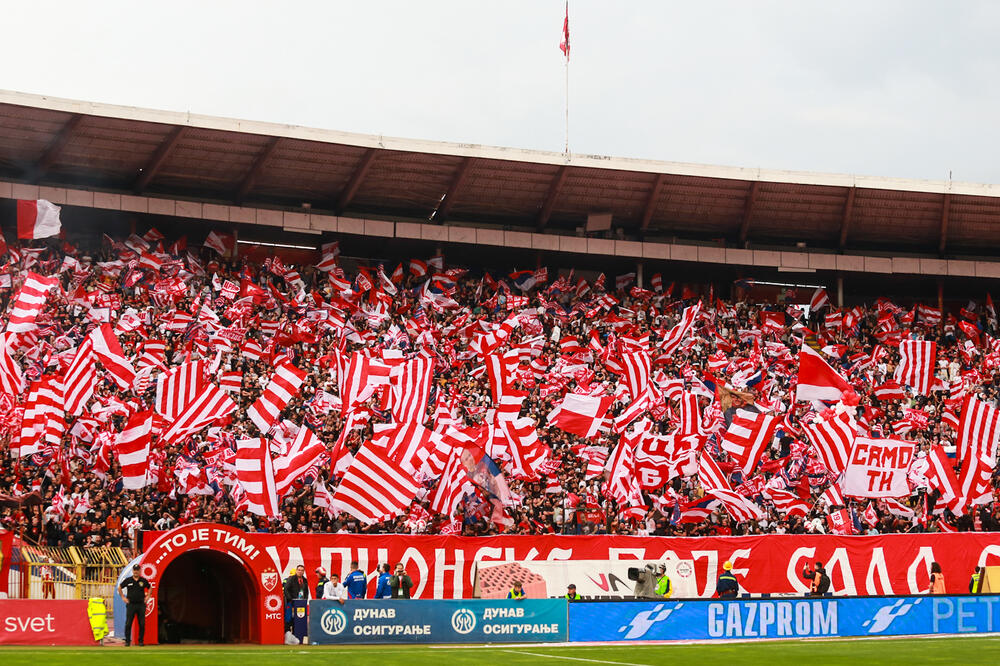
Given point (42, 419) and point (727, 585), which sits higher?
point (42, 419)

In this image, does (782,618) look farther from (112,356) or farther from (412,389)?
(112,356)

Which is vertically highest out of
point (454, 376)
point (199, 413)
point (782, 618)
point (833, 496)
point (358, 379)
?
point (454, 376)

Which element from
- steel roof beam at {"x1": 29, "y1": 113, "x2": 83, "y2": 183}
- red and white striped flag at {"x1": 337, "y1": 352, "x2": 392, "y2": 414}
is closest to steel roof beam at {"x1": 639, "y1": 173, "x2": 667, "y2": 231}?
red and white striped flag at {"x1": 337, "y1": 352, "x2": 392, "y2": 414}

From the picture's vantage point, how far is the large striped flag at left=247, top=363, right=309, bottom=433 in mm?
32250

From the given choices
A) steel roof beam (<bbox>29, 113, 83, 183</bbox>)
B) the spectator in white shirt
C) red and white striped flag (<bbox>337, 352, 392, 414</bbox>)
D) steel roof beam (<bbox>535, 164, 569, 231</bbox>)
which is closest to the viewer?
the spectator in white shirt

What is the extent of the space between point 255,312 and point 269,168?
5473 millimetres

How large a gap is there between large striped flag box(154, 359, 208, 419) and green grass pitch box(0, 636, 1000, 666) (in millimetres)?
7573

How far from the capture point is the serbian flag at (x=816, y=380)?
38188mm

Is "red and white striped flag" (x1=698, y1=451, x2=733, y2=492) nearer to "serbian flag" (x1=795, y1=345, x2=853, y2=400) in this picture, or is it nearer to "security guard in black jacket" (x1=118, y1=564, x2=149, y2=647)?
"serbian flag" (x1=795, y1=345, x2=853, y2=400)

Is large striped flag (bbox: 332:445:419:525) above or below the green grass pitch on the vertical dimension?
above

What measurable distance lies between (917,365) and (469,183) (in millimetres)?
15789

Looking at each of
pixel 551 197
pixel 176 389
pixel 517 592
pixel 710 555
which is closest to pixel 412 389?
pixel 176 389

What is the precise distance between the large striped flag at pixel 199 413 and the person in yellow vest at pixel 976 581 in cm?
1905

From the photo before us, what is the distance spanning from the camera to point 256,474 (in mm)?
29844
